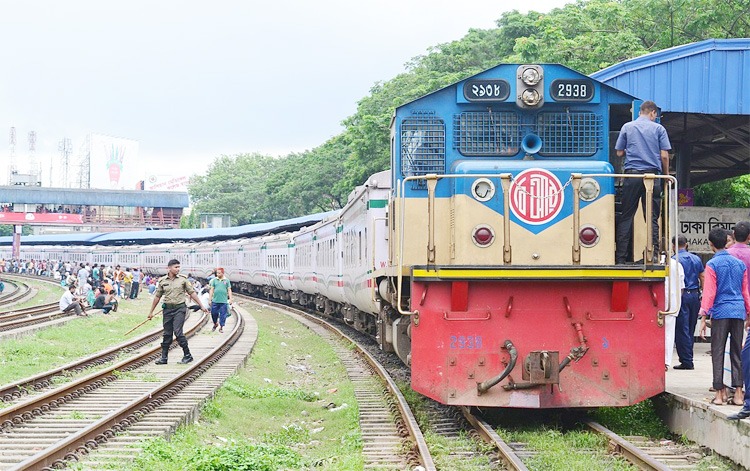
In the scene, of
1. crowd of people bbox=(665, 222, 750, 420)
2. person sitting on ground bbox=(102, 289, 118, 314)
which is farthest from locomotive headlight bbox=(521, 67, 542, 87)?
person sitting on ground bbox=(102, 289, 118, 314)

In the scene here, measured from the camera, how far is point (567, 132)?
9094mm

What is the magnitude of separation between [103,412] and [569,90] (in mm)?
5988

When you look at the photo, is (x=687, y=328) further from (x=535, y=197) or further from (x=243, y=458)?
(x=243, y=458)

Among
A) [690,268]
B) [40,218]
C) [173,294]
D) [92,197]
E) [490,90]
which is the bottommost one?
[173,294]

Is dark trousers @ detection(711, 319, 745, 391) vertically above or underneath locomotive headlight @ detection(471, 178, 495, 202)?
underneath

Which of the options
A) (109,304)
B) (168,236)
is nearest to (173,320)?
(109,304)

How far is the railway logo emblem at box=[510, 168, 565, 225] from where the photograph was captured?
8.23m

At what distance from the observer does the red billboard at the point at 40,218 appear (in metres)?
82.8

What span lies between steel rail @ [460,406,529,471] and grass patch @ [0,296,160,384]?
655 centimetres

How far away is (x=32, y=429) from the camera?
879 centimetres

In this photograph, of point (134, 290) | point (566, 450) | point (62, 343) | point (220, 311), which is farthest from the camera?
point (134, 290)

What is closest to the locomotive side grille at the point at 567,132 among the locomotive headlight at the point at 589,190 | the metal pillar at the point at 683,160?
the locomotive headlight at the point at 589,190

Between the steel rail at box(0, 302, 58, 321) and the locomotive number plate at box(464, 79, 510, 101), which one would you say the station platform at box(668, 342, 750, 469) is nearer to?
the locomotive number plate at box(464, 79, 510, 101)

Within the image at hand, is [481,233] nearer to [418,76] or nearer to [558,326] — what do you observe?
[558,326]
